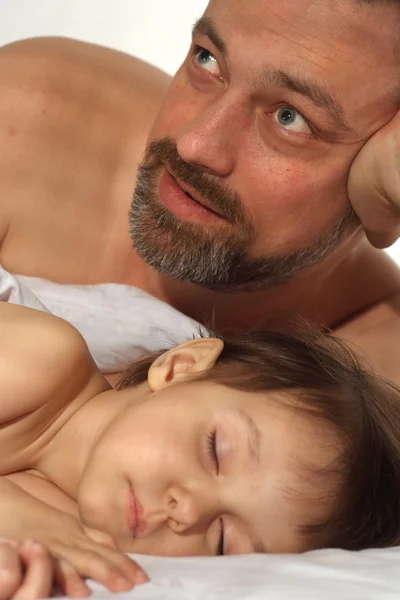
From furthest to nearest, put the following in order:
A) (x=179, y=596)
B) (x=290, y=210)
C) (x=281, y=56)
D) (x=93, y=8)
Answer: (x=93, y=8) → (x=290, y=210) → (x=281, y=56) → (x=179, y=596)

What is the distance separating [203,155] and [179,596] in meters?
0.78

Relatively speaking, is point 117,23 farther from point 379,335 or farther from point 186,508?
point 186,508

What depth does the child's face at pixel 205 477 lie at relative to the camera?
1092 millimetres

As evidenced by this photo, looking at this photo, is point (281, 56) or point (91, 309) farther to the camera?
point (91, 309)

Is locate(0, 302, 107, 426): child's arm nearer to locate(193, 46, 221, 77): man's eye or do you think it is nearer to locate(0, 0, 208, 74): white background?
locate(193, 46, 221, 77): man's eye

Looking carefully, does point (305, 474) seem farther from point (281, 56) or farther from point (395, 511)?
point (281, 56)

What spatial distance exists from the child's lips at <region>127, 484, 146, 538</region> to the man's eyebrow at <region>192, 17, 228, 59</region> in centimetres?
77

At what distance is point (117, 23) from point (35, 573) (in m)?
2.30

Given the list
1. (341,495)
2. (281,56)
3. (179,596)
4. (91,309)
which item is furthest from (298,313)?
(179,596)

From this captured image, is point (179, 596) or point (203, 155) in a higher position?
point (203, 155)

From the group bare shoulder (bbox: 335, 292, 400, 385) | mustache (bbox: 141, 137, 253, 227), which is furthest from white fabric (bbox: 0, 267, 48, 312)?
bare shoulder (bbox: 335, 292, 400, 385)

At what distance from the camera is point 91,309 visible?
5.33 ft

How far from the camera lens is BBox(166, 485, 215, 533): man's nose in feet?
3.54

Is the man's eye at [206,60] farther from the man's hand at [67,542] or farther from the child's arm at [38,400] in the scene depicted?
the man's hand at [67,542]
